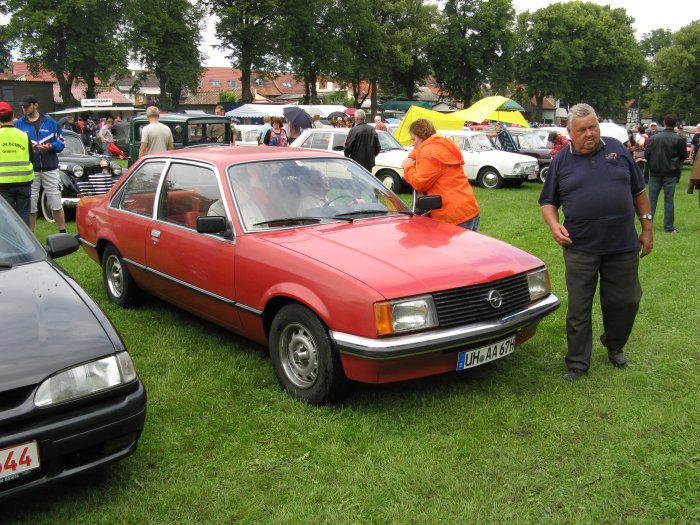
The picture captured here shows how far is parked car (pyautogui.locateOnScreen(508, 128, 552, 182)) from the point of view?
18603 millimetres

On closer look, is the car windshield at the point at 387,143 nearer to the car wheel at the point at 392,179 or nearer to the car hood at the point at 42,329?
the car wheel at the point at 392,179

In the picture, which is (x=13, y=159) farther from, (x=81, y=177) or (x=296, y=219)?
(x=296, y=219)

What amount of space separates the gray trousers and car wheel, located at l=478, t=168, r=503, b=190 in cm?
1292

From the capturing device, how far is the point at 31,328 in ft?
9.97

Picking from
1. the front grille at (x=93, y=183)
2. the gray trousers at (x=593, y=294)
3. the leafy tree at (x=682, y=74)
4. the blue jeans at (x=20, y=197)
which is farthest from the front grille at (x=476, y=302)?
the leafy tree at (x=682, y=74)

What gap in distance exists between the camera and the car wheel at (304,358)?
3.95 m

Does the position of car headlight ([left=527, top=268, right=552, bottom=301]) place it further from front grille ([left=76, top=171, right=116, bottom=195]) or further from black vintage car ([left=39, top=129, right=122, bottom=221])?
front grille ([left=76, top=171, right=116, bottom=195])

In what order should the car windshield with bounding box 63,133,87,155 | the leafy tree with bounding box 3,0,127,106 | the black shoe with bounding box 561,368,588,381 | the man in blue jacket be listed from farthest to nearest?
the leafy tree with bounding box 3,0,127,106 → the car windshield with bounding box 63,133,87,155 → the man in blue jacket → the black shoe with bounding box 561,368,588,381

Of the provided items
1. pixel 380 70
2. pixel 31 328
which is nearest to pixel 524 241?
pixel 31 328

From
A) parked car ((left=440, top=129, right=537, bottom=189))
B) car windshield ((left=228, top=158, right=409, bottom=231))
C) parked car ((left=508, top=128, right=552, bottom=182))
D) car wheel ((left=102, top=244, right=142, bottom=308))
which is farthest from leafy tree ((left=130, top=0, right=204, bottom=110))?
car windshield ((left=228, top=158, right=409, bottom=231))

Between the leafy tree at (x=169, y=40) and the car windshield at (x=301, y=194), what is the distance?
4824 cm

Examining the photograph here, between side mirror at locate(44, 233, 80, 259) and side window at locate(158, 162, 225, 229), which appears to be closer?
side mirror at locate(44, 233, 80, 259)

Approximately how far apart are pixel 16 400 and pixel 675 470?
316 centimetres

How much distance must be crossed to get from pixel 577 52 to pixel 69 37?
159ft
